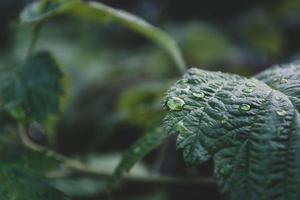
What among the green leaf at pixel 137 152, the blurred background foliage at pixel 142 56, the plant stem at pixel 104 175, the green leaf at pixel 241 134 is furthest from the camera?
the blurred background foliage at pixel 142 56

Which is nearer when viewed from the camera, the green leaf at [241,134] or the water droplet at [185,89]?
the green leaf at [241,134]

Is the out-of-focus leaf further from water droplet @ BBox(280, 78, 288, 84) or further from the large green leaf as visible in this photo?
water droplet @ BBox(280, 78, 288, 84)

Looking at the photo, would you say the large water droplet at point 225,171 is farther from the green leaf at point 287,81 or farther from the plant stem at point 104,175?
the plant stem at point 104,175

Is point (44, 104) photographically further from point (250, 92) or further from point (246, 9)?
point (246, 9)

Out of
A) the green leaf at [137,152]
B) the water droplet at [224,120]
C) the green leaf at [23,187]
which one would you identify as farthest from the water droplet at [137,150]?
the water droplet at [224,120]

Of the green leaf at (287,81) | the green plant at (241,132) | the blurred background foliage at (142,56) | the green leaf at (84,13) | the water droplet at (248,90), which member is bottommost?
the green plant at (241,132)

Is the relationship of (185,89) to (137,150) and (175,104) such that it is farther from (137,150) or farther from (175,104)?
(137,150)

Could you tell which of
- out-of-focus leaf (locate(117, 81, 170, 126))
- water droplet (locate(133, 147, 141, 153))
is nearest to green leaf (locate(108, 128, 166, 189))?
water droplet (locate(133, 147, 141, 153))

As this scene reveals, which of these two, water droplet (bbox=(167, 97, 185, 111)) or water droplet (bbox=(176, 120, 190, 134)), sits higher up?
water droplet (bbox=(167, 97, 185, 111))
